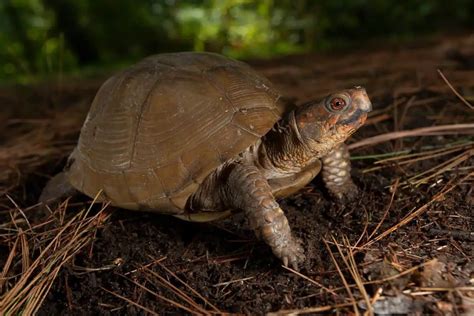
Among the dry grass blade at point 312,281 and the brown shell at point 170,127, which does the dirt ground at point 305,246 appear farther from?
the brown shell at point 170,127

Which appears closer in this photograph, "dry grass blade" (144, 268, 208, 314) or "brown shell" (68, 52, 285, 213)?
"dry grass blade" (144, 268, 208, 314)

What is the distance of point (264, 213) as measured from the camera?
1602 millimetres

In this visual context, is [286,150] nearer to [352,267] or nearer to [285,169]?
[285,169]

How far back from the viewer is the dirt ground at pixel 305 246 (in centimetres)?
140

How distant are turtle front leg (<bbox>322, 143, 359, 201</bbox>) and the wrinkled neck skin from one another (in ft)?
0.36

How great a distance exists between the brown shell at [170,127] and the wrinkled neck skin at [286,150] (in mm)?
74

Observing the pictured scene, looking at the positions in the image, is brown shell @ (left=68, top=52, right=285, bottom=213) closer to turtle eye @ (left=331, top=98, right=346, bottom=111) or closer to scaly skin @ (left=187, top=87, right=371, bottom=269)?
scaly skin @ (left=187, top=87, right=371, bottom=269)

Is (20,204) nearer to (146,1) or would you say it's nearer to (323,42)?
(146,1)

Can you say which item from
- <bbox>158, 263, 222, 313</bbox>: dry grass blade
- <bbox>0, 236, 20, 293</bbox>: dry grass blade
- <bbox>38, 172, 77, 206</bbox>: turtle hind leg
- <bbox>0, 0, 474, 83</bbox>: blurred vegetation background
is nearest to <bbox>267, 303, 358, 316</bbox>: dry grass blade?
<bbox>158, 263, 222, 313</bbox>: dry grass blade

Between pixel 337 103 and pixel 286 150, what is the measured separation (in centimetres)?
33

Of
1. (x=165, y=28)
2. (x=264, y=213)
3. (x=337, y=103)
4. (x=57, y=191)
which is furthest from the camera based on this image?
(x=165, y=28)

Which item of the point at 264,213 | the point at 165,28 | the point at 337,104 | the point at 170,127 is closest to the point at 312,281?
the point at 264,213

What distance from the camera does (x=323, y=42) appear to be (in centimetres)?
776

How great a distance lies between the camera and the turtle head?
170 cm
